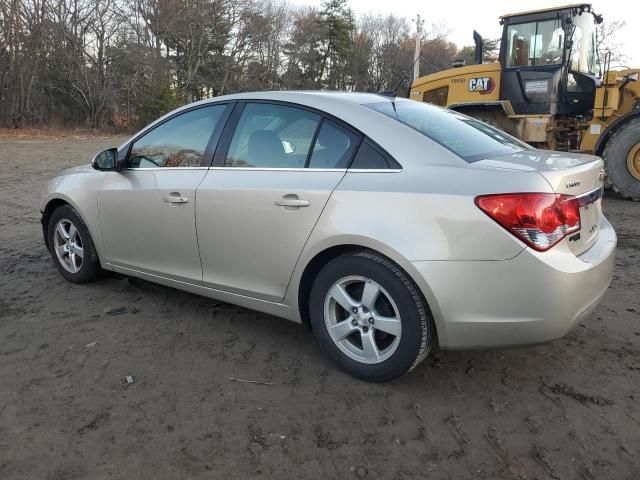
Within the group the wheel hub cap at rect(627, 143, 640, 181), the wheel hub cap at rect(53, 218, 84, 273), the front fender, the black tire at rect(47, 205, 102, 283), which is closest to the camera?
the front fender

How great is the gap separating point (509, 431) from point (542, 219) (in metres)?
Answer: 1.00

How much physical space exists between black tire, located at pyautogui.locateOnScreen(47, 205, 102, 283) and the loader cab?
8.24 metres

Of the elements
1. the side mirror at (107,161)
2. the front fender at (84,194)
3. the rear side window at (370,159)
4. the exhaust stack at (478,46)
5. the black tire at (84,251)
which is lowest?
the black tire at (84,251)

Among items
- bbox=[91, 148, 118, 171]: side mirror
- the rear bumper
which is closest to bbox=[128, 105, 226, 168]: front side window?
bbox=[91, 148, 118, 171]: side mirror

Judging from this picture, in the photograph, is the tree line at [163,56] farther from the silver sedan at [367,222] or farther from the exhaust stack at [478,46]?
the silver sedan at [367,222]

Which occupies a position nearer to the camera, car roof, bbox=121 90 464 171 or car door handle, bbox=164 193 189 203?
Result: car roof, bbox=121 90 464 171

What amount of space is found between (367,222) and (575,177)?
1.07 m

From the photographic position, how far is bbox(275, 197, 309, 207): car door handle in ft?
10.0

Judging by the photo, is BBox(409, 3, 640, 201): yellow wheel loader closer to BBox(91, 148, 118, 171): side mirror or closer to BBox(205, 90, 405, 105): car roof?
BBox(205, 90, 405, 105): car roof

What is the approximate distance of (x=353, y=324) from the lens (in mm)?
2984

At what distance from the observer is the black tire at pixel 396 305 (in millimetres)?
2719

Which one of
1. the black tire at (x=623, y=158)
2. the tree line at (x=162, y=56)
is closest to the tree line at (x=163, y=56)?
the tree line at (x=162, y=56)

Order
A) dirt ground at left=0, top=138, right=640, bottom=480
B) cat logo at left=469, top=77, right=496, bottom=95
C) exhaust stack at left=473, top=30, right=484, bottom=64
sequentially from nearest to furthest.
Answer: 1. dirt ground at left=0, top=138, right=640, bottom=480
2. cat logo at left=469, top=77, right=496, bottom=95
3. exhaust stack at left=473, top=30, right=484, bottom=64

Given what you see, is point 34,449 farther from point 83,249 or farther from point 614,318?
point 614,318
